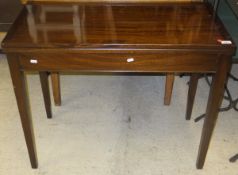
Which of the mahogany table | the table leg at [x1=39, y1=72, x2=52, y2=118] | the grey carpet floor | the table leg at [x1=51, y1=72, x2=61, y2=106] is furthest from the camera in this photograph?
the table leg at [x1=51, y1=72, x2=61, y2=106]

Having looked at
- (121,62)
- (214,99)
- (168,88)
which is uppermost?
(121,62)

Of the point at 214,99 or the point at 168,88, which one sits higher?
the point at 214,99

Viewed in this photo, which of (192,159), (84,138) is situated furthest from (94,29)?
(192,159)

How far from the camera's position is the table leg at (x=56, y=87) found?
174 centimetres

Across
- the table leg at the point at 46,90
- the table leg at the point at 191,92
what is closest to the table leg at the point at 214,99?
the table leg at the point at 191,92

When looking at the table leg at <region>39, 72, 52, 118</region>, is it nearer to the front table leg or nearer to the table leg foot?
the front table leg

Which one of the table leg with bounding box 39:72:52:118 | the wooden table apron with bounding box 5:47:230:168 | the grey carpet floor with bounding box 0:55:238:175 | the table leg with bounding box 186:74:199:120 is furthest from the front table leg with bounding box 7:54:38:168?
the table leg with bounding box 186:74:199:120

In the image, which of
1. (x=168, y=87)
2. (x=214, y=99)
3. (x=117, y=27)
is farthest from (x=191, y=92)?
(x=117, y=27)

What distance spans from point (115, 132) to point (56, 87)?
410 millimetres

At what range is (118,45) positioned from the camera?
3.61 feet

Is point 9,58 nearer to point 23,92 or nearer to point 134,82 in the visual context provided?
point 23,92

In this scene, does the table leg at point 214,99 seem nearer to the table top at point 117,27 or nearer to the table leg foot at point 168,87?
the table top at point 117,27

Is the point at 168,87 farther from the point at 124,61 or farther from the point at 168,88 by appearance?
the point at 124,61

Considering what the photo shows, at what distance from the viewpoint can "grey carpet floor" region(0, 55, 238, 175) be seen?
1526 mm
